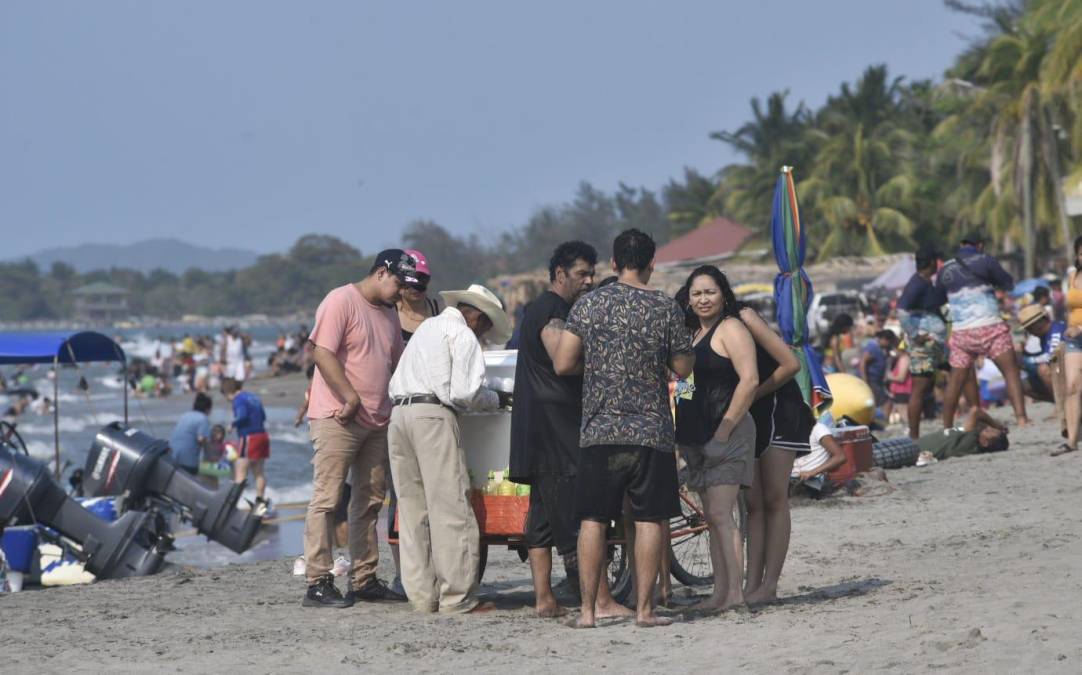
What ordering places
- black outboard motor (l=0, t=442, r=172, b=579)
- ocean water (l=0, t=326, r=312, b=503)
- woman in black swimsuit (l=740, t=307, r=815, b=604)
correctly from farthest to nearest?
1. ocean water (l=0, t=326, r=312, b=503)
2. black outboard motor (l=0, t=442, r=172, b=579)
3. woman in black swimsuit (l=740, t=307, r=815, b=604)

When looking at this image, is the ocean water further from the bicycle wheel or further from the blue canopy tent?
the bicycle wheel

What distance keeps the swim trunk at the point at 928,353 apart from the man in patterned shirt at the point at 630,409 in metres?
6.80

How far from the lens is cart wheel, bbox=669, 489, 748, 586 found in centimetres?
772

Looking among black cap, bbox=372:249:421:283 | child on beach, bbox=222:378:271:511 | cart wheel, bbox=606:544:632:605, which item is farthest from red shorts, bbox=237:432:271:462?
cart wheel, bbox=606:544:632:605

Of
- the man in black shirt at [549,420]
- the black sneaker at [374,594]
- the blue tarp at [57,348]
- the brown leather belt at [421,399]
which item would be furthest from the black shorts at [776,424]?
the blue tarp at [57,348]

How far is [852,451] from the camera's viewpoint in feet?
35.5

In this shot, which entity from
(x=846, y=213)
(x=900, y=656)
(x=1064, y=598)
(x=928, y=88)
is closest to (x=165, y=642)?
(x=900, y=656)

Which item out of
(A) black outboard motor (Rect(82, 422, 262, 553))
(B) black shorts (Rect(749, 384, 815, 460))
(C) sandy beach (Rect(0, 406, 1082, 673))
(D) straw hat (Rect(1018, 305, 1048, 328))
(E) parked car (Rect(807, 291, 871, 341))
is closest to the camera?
(C) sandy beach (Rect(0, 406, 1082, 673))

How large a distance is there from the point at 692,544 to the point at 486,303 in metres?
2.03

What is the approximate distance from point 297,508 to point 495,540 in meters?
9.53

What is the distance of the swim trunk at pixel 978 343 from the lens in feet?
40.1

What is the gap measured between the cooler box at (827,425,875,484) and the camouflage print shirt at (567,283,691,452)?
15.7 ft

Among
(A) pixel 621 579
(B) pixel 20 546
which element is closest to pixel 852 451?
(A) pixel 621 579

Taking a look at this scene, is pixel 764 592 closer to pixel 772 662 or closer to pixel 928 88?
pixel 772 662
